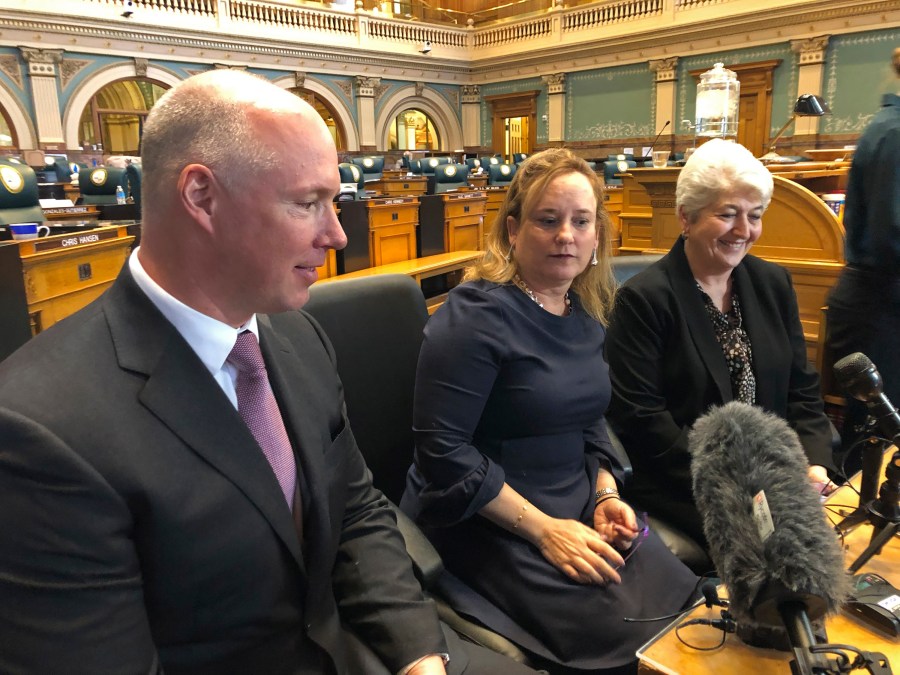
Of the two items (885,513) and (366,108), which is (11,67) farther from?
(885,513)

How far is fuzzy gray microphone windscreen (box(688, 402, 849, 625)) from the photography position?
79 cm

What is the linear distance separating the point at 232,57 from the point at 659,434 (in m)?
13.3

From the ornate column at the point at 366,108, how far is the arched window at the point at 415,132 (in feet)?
4.21

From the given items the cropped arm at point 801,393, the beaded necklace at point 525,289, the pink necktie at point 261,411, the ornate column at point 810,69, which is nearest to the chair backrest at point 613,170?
the ornate column at point 810,69

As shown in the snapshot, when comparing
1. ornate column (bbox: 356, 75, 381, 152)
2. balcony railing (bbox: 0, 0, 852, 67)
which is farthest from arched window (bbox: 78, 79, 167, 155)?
ornate column (bbox: 356, 75, 381, 152)

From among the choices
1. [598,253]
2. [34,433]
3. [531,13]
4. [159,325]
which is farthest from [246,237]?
[531,13]

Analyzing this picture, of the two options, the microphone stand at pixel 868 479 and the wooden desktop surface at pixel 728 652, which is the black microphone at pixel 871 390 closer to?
the microphone stand at pixel 868 479

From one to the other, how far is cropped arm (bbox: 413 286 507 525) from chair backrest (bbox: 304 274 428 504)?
0.64 ft

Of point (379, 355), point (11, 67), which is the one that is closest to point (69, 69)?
point (11, 67)

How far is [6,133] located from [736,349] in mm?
13237

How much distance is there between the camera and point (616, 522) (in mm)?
1445

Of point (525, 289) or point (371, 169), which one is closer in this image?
point (525, 289)

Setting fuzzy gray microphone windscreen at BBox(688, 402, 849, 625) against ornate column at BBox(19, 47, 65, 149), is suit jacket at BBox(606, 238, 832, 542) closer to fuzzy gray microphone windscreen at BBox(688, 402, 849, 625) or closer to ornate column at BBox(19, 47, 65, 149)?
fuzzy gray microphone windscreen at BBox(688, 402, 849, 625)

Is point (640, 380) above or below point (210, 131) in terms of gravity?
below
